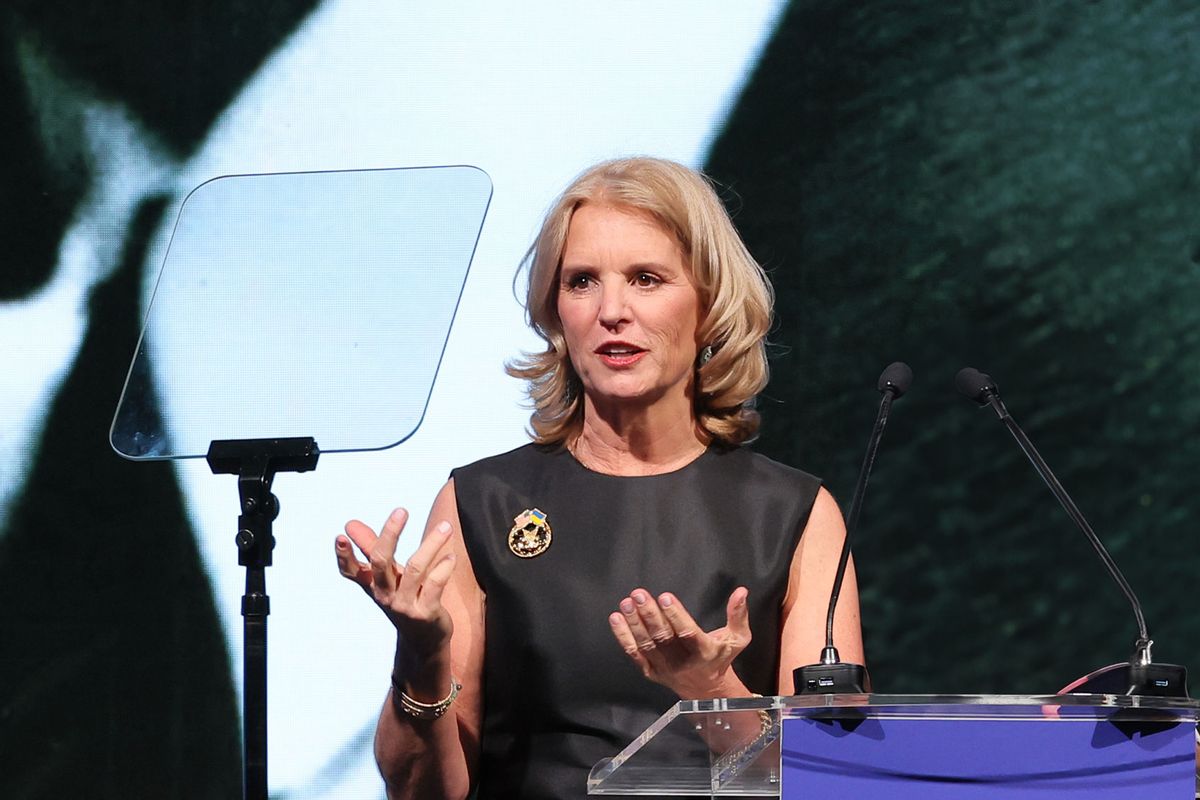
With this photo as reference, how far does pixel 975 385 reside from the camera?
5.55 ft

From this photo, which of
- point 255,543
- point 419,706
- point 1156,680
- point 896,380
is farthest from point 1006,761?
point 255,543

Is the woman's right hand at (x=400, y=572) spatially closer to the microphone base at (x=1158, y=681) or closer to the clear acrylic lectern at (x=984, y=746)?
the clear acrylic lectern at (x=984, y=746)

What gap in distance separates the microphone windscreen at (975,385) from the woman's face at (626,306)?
0.51 meters

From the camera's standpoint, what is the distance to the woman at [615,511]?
6.59 feet

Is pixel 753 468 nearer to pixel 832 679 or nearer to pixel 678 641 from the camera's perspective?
pixel 678 641

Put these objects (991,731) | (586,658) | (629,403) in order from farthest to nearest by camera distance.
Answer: (629,403) < (586,658) < (991,731)

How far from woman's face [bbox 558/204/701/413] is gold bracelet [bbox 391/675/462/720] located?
1.72 feet

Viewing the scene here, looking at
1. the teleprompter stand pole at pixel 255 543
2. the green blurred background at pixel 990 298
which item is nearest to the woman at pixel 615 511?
the teleprompter stand pole at pixel 255 543

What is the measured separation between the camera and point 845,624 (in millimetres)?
2023

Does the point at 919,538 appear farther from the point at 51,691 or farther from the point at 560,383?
the point at 51,691

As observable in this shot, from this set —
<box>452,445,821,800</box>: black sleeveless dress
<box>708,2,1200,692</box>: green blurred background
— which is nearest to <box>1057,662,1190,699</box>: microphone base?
<box>452,445,821,800</box>: black sleeveless dress

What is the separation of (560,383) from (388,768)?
0.65 meters

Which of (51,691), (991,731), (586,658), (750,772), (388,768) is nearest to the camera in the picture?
(991,731)

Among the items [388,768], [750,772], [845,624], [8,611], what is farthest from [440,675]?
[8,611]
